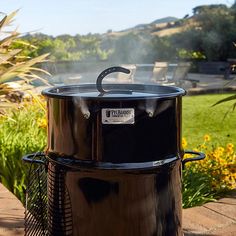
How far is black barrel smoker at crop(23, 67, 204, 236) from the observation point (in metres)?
1.38

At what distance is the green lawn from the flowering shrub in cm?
124

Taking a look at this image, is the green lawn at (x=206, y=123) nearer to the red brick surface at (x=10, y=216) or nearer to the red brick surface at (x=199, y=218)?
the red brick surface at (x=199, y=218)

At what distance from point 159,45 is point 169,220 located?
51.3 ft

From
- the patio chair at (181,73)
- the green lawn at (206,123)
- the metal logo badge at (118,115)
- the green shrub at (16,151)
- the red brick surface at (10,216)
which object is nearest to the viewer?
the metal logo badge at (118,115)

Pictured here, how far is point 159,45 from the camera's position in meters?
16.7

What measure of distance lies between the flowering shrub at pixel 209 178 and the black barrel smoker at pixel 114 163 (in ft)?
4.27

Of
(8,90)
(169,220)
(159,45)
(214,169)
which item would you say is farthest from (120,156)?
(159,45)

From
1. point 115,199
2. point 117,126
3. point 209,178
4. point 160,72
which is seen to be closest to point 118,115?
point 117,126

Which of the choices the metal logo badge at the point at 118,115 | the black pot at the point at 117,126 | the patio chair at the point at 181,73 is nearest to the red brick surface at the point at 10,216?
the black pot at the point at 117,126

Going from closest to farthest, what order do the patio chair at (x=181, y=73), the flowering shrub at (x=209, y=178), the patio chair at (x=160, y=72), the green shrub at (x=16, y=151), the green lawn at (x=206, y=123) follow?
the flowering shrub at (x=209, y=178) < the green shrub at (x=16, y=151) < the green lawn at (x=206, y=123) < the patio chair at (x=181, y=73) < the patio chair at (x=160, y=72)

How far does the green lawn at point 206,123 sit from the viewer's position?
5367 mm

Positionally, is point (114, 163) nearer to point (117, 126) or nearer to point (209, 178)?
point (117, 126)

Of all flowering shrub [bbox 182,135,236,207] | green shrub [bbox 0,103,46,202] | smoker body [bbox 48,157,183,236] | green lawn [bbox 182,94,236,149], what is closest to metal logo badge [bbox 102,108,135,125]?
smoker body [bbox 48,157,183,236]

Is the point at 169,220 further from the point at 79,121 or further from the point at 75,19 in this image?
the point at 75,19
